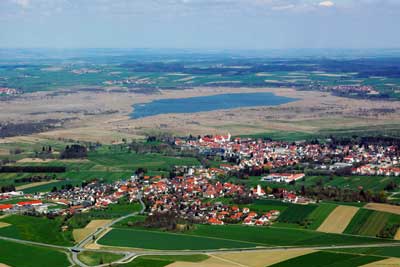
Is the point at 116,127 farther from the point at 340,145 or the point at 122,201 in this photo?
the point at 122,201

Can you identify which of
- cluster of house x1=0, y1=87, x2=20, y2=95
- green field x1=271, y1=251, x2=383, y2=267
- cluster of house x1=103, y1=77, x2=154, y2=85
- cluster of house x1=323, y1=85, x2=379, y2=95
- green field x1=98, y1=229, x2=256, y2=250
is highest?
green field x1=271, y1=251, x2=383, y2=267

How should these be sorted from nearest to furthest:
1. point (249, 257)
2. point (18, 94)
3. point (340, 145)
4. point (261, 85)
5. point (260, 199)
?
point (249, 257)
point (260, 199)
point (340, 145)
point (18, 94)
point (261, 85)

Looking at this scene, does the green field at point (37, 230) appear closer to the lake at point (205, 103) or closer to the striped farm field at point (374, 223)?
the striped farm field at point (374, 223)

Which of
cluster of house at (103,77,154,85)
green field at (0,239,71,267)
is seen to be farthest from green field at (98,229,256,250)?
cluster of house at (103,77,154,85)

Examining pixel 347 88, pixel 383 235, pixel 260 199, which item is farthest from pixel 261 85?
pixel 383 235

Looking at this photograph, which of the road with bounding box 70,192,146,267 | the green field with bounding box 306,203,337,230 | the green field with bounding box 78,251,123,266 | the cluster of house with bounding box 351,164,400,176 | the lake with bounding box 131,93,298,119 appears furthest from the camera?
the lake with bounding box 131,93,298,119

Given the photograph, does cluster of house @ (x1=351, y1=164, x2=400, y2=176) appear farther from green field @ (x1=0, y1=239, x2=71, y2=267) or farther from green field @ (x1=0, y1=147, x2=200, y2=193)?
green field @ (x1=0, y1=239, x2=71, y2=267)
